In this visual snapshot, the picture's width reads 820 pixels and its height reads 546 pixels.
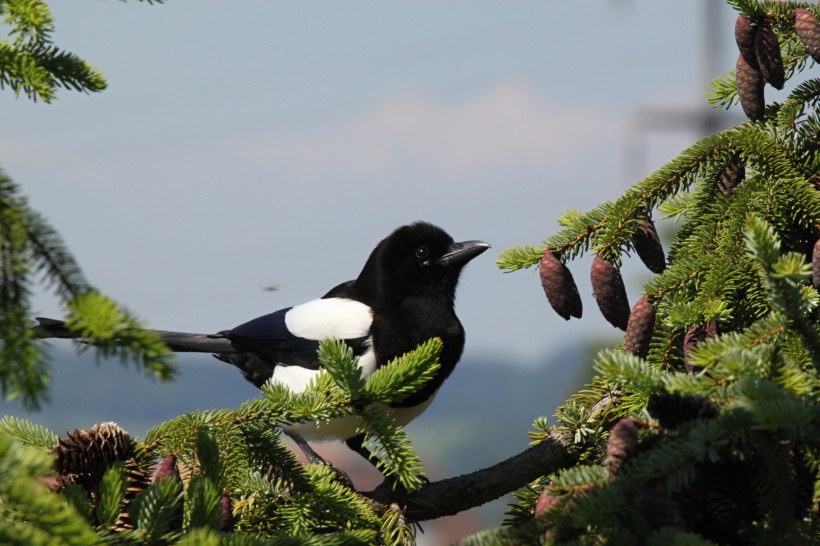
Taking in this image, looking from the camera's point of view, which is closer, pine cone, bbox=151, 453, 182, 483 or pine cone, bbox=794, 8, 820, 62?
pine cone, bbox=151, 453, 182, 483

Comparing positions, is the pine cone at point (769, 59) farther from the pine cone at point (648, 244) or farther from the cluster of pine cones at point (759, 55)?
the pine cone at point (648, 244)

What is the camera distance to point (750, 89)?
2.19m

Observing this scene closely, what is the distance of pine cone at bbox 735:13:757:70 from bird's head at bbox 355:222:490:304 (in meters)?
2.02

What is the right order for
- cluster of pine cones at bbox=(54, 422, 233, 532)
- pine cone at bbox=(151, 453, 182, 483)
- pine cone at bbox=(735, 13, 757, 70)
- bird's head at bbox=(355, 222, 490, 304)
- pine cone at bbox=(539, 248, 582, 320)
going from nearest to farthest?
A: pine cone at bbox=(151, 453, 182, 483) → cluster of pine cones at bbox=(54, 422, 233, 532) → pine cone at bbox=(539, 248, 582, 320) → pine cone at bbox=(735, 13, 757, 70) → bird's head at bbox=(355, 222, 490, 304)

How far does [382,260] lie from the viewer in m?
4.14

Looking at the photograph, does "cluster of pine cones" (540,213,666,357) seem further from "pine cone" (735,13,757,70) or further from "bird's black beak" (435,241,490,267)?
"bird's black beak" (435,241,490,267)

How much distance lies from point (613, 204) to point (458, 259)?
2.01m

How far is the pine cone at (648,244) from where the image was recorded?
6.82ft

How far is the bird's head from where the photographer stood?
4.02m

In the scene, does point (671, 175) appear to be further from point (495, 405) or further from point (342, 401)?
point (495, 405)

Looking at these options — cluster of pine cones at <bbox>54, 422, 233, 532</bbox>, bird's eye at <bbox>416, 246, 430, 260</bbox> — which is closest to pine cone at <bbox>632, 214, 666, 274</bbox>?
cluster of pine cones at <bbox>54, 422, 233, 532</bbox>

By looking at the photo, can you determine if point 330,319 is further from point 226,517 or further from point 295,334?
point 226,517

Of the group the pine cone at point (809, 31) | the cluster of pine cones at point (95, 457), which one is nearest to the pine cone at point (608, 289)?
the pine cone at point (809, 31)

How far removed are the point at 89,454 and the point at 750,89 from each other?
66.4 inches
